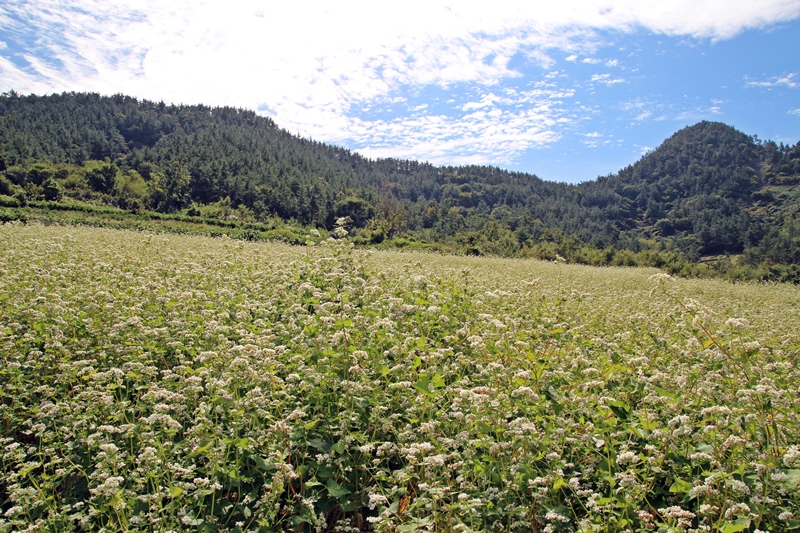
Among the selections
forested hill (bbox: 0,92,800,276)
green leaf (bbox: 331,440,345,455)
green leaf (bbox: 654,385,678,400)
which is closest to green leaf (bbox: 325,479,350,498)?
green leaf (bbox: 331,440,345,455)

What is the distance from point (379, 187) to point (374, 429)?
563 feet

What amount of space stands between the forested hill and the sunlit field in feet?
145

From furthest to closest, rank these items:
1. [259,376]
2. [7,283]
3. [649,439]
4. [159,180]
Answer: [159,180]
[7,283]
[259,376]
[649,439]

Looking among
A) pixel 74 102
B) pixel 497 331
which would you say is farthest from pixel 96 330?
pixel 74 102

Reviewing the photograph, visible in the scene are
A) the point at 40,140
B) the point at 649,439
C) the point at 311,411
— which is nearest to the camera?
the point at 649,439

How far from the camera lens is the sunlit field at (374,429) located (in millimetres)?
2582

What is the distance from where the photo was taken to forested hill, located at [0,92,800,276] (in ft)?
251

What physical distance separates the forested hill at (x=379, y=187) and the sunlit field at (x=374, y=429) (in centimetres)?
4432

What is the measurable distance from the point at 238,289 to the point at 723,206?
537 ft

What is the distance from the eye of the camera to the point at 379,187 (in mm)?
171500

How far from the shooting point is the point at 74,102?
538 feet

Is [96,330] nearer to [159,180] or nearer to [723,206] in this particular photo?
[159,180]

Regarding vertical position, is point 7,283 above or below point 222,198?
below

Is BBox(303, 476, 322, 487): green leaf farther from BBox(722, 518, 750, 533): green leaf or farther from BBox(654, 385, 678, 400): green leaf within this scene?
BBox(654, 385, 678, 400): green leaf
